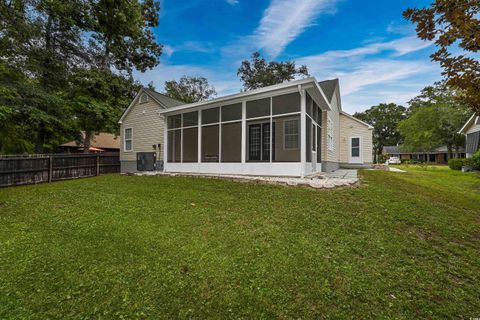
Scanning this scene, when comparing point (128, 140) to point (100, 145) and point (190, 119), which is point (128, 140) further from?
point (100, 145)

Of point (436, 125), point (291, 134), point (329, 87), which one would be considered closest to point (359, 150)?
point (329, 87)

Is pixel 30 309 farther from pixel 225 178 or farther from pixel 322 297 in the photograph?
pixel 225 178

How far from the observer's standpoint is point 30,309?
7.01 feet

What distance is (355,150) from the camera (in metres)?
14.6

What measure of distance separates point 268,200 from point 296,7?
8.20 metres

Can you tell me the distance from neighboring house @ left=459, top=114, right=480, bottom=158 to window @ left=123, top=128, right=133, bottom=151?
24.7m

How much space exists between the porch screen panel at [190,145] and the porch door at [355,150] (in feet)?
34.2

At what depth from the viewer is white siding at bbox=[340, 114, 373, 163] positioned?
14305mm

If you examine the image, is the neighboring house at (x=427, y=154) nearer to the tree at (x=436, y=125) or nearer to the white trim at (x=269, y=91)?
the tree at (x=436, y=125)

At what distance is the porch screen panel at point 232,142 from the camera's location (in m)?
8.62

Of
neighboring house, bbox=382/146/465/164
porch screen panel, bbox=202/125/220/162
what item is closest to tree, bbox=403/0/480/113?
porch screen panel, bbox=202/125/220/162

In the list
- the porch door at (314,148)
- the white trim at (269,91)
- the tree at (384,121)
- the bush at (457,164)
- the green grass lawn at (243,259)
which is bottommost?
the green grass lawn at (243,259)

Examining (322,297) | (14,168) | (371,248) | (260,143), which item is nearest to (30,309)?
(322,297)

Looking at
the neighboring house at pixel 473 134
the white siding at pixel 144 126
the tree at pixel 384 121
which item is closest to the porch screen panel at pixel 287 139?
the white siding at pixel 144 126
